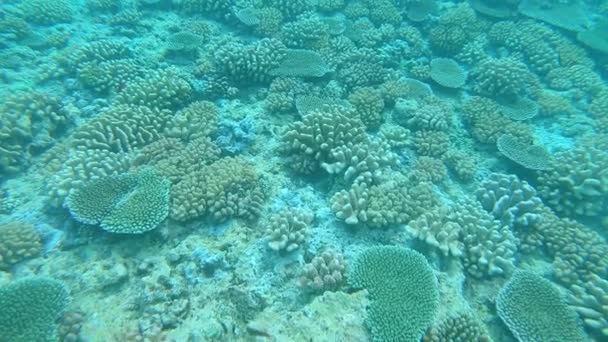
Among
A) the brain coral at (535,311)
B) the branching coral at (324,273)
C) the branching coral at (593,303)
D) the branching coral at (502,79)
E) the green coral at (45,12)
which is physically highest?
the branching coral at (502,79)

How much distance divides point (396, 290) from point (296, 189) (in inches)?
93.3

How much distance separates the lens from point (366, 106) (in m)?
7.06

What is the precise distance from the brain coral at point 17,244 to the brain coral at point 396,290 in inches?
175

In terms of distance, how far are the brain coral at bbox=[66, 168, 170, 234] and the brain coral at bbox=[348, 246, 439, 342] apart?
2.92 metres

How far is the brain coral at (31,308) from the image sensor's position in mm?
3611

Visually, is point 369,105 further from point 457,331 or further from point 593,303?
point 593,303

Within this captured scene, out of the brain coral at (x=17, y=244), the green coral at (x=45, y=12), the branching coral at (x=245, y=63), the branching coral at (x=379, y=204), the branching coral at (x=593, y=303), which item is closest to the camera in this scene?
the branching coral at (x=593, y=303)

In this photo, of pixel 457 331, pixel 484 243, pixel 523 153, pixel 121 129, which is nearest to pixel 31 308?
pixel 121 129

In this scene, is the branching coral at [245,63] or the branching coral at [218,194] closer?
the branching coral at [218,194]

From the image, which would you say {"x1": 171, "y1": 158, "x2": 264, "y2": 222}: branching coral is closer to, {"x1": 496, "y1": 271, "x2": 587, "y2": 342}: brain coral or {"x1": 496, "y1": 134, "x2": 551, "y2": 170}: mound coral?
{"x1": 496, "y1": 271, "x2": 587, "y2": 342}: brain coral

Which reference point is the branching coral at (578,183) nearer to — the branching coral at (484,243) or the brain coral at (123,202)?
the branching coral at (484,243)

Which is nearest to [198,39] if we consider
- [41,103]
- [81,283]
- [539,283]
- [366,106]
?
[41,103]

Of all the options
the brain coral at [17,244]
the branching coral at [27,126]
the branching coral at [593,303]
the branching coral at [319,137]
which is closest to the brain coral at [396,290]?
the branching coral at [319,137]

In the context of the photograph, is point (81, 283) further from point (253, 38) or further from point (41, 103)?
point (253, 38)
